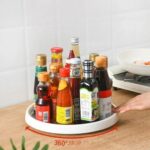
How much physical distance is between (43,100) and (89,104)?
15 centimetres

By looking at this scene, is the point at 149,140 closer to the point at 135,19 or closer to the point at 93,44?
the point at 93,44

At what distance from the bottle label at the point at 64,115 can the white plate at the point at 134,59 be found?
→ 0.48 metres

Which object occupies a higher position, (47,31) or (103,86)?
(47,31)

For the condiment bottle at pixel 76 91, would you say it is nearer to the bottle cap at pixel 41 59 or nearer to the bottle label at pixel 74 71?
the bottle label at pixel 74 71

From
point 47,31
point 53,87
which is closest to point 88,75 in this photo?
point 53,87

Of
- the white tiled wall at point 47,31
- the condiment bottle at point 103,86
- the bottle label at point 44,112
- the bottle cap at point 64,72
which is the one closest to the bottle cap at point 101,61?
the condiment bottle at point 103,86

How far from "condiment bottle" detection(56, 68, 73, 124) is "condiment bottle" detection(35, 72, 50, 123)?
1.5 inches

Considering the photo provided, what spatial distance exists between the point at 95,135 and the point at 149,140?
17cm

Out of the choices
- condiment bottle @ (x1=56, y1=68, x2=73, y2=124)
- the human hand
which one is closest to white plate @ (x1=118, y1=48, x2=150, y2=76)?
the human hand

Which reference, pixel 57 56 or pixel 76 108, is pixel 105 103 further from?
pixel 57 56

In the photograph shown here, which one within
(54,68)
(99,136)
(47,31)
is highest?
(47,31)

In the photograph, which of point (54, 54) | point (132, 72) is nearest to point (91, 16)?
point (132, 72)

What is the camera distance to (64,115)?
4.20ft

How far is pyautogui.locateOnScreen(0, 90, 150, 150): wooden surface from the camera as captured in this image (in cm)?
121
